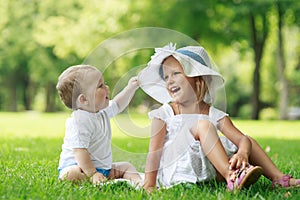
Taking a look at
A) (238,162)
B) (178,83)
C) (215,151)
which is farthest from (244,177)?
(178,83)

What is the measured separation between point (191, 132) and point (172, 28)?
670 inches

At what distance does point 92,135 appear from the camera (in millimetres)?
3393

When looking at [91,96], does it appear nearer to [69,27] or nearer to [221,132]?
[221,132]

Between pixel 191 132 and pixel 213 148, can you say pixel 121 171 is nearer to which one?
pixel 191 132

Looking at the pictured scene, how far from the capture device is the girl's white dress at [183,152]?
10.4 ft

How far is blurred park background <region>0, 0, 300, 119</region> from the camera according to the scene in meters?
19.7

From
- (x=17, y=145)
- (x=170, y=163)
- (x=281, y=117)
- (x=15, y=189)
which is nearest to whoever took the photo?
(x=15, y=189)

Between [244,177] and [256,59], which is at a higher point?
[244,177]

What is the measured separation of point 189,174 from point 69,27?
22.1 m

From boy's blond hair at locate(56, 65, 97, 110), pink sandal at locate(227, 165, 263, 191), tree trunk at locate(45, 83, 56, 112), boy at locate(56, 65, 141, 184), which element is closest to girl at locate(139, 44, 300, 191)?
pink sandal at locate(227, 165, 263, 191)

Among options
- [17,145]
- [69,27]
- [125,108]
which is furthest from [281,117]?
[125,108]

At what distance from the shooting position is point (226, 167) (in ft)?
9.95

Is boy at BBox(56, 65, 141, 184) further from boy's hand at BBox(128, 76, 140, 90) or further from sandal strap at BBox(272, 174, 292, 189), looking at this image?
sandal strap at BBox(272, 174, 292, 189)

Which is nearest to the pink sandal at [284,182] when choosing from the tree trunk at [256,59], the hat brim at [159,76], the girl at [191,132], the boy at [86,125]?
the girl at [191,132]
